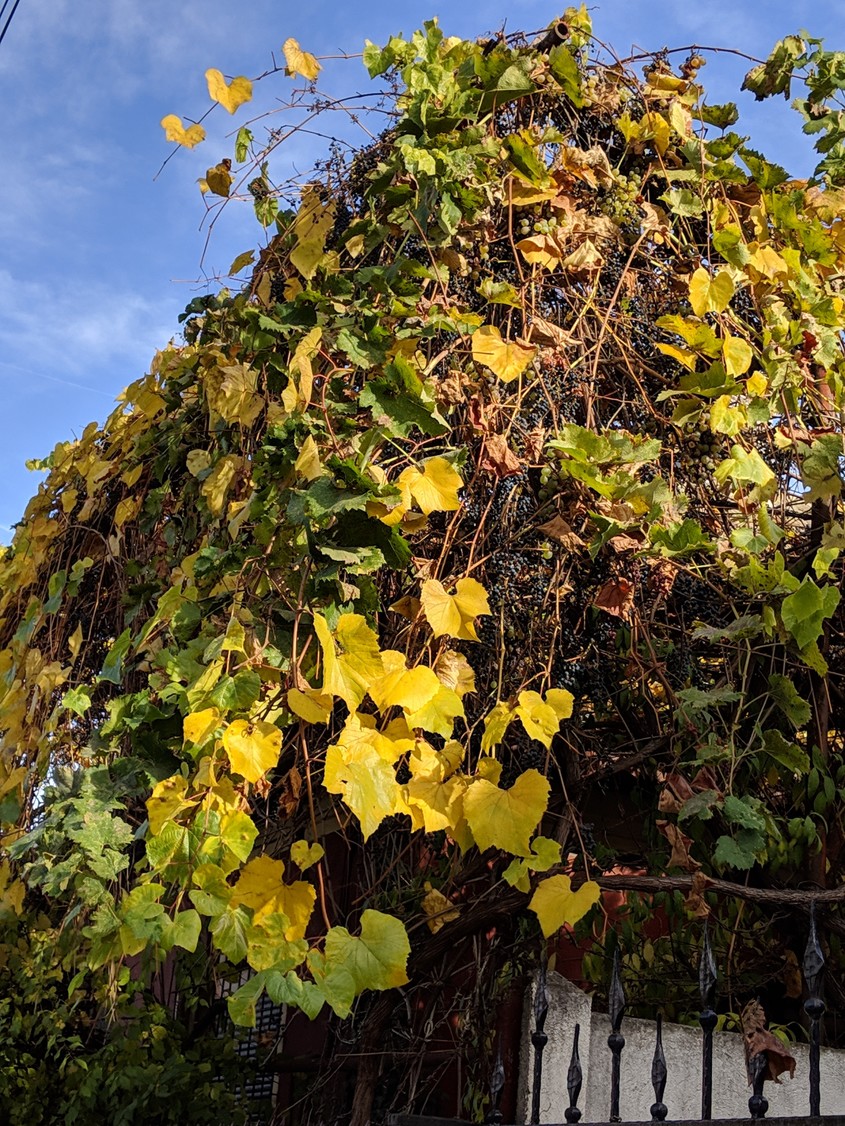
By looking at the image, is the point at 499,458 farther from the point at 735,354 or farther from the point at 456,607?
the point at 735,354

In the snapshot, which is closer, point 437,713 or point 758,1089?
point 758,1089

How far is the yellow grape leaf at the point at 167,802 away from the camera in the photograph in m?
1.97

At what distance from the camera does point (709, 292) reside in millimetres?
2457

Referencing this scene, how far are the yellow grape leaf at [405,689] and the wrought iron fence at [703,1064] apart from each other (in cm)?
57

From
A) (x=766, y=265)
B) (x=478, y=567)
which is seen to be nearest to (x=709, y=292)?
(x=766, y=265)

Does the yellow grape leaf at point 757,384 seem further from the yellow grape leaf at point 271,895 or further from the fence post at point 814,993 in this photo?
the yellow grape leaf at point 271,895

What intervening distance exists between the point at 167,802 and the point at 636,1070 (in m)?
1.16

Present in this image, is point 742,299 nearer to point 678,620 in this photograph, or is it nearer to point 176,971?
point 678,620

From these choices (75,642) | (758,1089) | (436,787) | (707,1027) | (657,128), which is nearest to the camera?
(758,1089)

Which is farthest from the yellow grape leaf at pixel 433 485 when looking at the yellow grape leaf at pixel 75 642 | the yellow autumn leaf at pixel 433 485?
the yellow grape leaf at pixel 75 642

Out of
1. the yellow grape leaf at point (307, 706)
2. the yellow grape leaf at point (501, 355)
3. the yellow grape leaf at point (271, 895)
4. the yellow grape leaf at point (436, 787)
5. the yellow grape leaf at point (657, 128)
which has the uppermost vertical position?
the yellow grape leaf at point (657, 128)

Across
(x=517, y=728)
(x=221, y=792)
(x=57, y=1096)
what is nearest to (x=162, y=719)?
(x=221, y=792)

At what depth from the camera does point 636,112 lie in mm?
2885

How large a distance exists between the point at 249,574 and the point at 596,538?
693 millimetres
